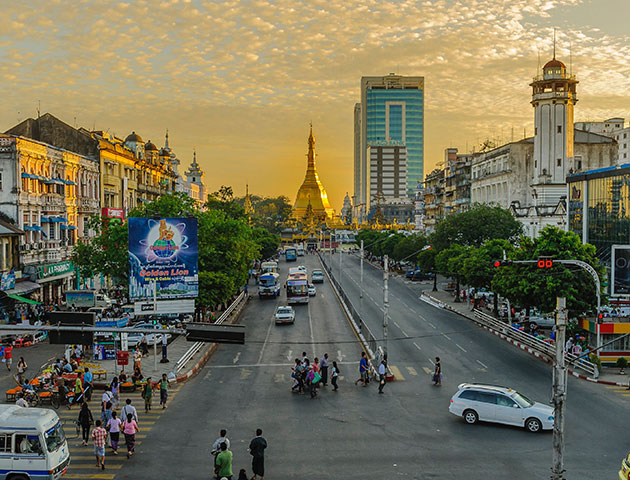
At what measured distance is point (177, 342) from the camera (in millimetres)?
42938

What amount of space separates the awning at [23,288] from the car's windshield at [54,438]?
28.7 metres

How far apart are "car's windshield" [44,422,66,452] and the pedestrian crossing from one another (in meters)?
1.23

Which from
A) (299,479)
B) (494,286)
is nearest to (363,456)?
(299,479)

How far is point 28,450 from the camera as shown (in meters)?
18.7

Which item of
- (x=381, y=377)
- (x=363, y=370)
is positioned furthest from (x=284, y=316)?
(x=381, y=377)

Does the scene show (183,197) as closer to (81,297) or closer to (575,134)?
(81,297)

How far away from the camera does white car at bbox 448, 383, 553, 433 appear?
2383 cm

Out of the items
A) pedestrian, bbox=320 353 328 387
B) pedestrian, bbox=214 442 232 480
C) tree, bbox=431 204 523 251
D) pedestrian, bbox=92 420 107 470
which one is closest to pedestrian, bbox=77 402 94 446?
pedestrian, bbox=92 420 107 470

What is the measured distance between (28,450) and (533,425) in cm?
1700

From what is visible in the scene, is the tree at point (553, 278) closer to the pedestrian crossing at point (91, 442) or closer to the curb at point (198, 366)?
the curb at point (198, 366)

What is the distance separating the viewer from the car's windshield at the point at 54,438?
1880 centimetres

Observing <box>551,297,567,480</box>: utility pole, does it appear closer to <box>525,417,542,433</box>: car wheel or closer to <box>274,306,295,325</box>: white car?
<box>525,417,542,433</box>: car wheel

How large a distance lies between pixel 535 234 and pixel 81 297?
1974 inches

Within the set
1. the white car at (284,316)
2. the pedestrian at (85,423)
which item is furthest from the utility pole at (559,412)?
the white car at (284,316)
